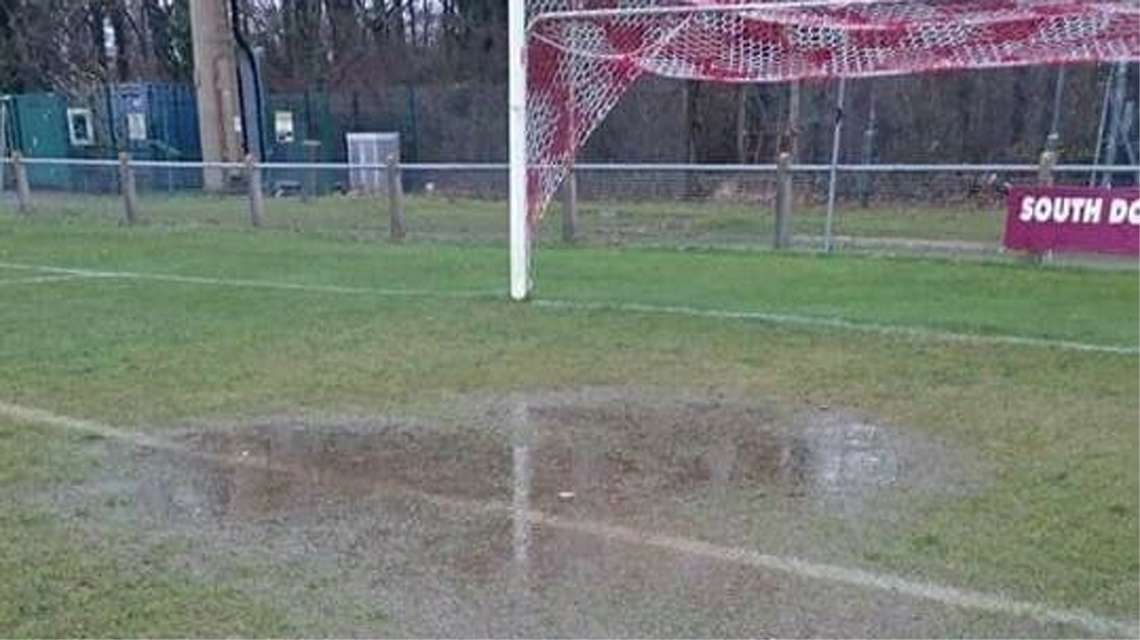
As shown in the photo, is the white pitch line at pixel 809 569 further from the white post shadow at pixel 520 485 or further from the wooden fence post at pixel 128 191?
the wooden fence post at pixel 128 191

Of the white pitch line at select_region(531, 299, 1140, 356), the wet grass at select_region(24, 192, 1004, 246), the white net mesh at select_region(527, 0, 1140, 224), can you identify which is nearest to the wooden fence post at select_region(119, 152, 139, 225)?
the wet grass at select_region(24, 192, 1004, 246)

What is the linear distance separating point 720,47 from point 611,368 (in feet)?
14.1

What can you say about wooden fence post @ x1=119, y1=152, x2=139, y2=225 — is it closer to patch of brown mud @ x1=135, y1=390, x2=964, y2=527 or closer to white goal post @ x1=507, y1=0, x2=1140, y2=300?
white goal post @ x1=507, y1=0, x2=1140, y2=300

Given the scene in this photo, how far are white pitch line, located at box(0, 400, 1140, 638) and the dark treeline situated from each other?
59.4ft

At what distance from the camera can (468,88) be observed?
29.4m

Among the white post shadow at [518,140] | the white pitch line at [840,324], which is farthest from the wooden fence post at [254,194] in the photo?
the white pitch line at [840,324]

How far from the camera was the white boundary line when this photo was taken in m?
8.35

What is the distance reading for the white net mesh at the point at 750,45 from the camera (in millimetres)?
9680

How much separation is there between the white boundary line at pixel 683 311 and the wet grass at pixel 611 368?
19 centimetres

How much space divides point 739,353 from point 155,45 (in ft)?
128

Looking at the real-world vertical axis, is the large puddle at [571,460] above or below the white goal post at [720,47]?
below

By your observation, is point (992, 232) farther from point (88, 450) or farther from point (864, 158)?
point (88, 450)

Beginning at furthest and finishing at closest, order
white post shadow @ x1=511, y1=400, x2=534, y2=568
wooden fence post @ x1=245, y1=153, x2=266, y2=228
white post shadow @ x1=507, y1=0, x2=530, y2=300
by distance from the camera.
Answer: wooden fence post @ x1=245, y1=153, x2=266, y2=228
white post shadow @ x1=507, y1=0, x2=530, y2=300
white post shadow @ x1=511, y1=400, x2=534, y2=568

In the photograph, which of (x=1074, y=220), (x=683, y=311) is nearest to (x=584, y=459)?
(x=683, y=311)
